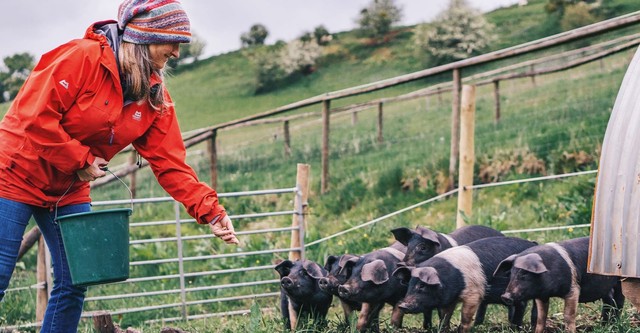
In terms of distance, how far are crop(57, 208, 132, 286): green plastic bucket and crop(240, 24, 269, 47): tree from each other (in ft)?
128

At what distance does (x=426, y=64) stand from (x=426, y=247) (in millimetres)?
21624

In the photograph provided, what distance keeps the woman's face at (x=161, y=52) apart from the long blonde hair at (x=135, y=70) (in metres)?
0.02

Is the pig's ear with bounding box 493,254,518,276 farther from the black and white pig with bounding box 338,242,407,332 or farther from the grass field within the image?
the black and white pig with bounding box 338,242,407,332

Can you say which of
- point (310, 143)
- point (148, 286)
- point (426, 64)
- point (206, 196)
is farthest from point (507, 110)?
point (426, 64)

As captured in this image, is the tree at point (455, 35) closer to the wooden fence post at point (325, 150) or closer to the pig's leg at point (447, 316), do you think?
the wooden fence post at point (325, 150)

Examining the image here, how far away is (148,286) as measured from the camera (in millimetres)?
8305

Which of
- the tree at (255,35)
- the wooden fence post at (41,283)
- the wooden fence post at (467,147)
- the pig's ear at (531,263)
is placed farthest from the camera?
the tree at (255,35)

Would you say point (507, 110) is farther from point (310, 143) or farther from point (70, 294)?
point (70, 294)

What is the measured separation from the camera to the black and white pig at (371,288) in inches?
183

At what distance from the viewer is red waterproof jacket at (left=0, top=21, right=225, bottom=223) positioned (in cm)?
359

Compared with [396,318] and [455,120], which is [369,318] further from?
[455,120]

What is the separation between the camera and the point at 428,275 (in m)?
4.52

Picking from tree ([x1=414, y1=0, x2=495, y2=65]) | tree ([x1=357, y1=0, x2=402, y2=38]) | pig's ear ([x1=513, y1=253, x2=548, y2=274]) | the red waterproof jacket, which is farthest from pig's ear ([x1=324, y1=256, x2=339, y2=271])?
tree ([x1=357, y1=0, x2=402, y2=38])

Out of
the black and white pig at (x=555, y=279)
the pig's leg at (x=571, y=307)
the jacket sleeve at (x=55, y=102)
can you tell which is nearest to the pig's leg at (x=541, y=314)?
the black and white pig at (x=555, y=279)
